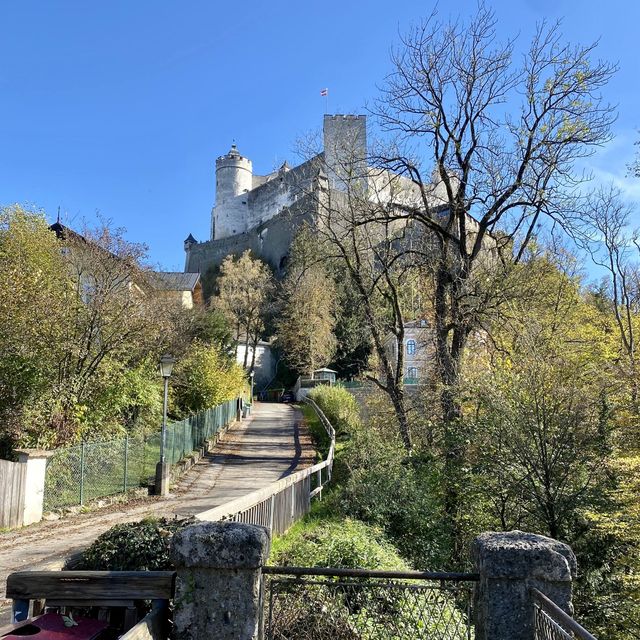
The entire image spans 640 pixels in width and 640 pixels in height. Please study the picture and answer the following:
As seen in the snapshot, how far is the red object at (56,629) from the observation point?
3.53m

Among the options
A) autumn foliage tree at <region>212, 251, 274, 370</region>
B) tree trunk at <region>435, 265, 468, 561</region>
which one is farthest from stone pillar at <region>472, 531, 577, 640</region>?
autumn foliage tree at <region>212, 251, 274, 370</region>

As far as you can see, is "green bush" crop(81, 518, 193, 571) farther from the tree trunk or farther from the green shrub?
the green shrub

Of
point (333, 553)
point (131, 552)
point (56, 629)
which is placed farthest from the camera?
point (333, 553)

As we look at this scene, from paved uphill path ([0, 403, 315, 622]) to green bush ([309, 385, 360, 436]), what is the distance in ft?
5.32

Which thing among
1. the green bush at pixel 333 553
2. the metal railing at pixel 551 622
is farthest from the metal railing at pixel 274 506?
the metal railing at pixel 551 622

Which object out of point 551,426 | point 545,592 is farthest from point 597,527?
point 545,592

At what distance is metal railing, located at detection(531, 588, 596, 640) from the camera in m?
2.85

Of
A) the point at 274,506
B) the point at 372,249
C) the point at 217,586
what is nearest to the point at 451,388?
the point at 274,506

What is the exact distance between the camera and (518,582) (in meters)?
3.56

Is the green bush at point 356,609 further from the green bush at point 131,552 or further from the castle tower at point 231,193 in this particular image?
the castle tower at point 231,193

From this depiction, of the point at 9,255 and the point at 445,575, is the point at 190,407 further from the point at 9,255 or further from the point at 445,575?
the point at 445,575

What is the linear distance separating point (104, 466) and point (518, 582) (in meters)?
13.3

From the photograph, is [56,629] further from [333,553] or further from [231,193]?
[231,193]

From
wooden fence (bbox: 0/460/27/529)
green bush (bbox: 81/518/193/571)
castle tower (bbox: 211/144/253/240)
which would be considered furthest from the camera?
castle tower (bbox: 211/144/253/240)
